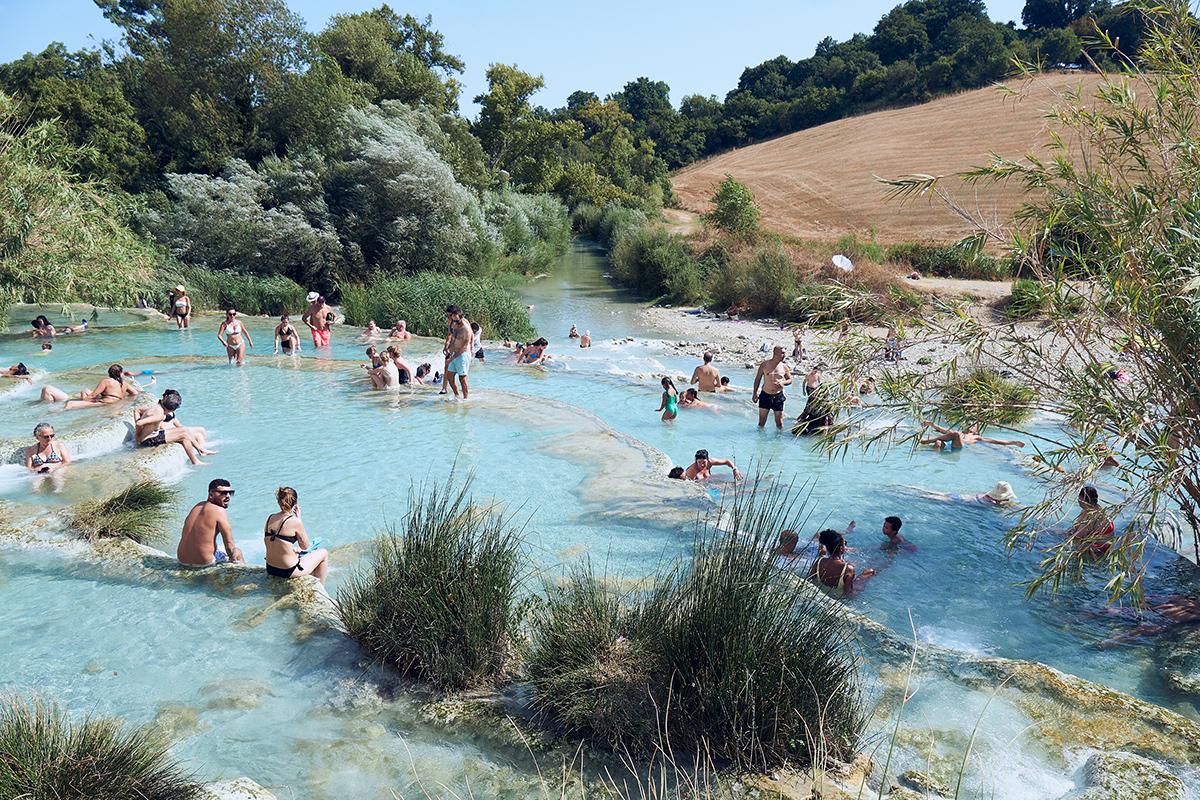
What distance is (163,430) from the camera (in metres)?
11.4

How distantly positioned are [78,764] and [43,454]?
26.0 ft

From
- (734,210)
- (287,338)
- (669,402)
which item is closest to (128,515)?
(669,402)

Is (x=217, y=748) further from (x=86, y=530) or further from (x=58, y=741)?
(x=86, y=530)

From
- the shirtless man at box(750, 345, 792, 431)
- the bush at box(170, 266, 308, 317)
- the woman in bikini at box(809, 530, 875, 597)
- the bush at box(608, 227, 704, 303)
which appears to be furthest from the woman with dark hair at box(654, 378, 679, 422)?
the bush at box(608, 227, 704, 303)

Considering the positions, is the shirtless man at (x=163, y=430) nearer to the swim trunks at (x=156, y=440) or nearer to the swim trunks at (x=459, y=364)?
the swim trunks at (x=156, y=440)

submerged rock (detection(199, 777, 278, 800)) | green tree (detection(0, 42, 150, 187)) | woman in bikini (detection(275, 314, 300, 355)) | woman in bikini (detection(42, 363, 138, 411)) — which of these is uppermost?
green tree (detection(0, 42, 150, 187))

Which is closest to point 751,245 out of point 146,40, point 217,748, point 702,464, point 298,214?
point 298,214

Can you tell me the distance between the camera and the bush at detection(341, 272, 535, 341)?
898 inches

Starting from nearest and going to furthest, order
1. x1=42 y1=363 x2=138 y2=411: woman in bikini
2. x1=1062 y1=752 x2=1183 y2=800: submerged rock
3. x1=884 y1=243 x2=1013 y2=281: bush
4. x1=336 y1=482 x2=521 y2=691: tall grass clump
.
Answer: x1=1062 y1=752 x2=1183 y2=800: submerged rock < x1=336 y1=482 x2=521 y2=691: tall grass clump < x1=42 y1=363 x2=138 y2=411: woman in bikini < x1=884 y1=243 x2=1013 y2=281: bush

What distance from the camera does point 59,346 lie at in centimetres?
1905

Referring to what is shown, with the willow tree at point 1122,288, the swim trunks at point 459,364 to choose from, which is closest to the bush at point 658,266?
the swim trunks at point 459,364

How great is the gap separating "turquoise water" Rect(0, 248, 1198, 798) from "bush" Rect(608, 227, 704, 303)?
12.7m

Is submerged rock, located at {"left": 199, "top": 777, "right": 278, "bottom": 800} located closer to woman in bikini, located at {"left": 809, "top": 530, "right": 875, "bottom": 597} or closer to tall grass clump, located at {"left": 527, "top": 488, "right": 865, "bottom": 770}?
tall grass clump, located at {"left": 527, "top": 488, "right": 865, "bottom": 770}

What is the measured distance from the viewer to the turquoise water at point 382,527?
5109mm
